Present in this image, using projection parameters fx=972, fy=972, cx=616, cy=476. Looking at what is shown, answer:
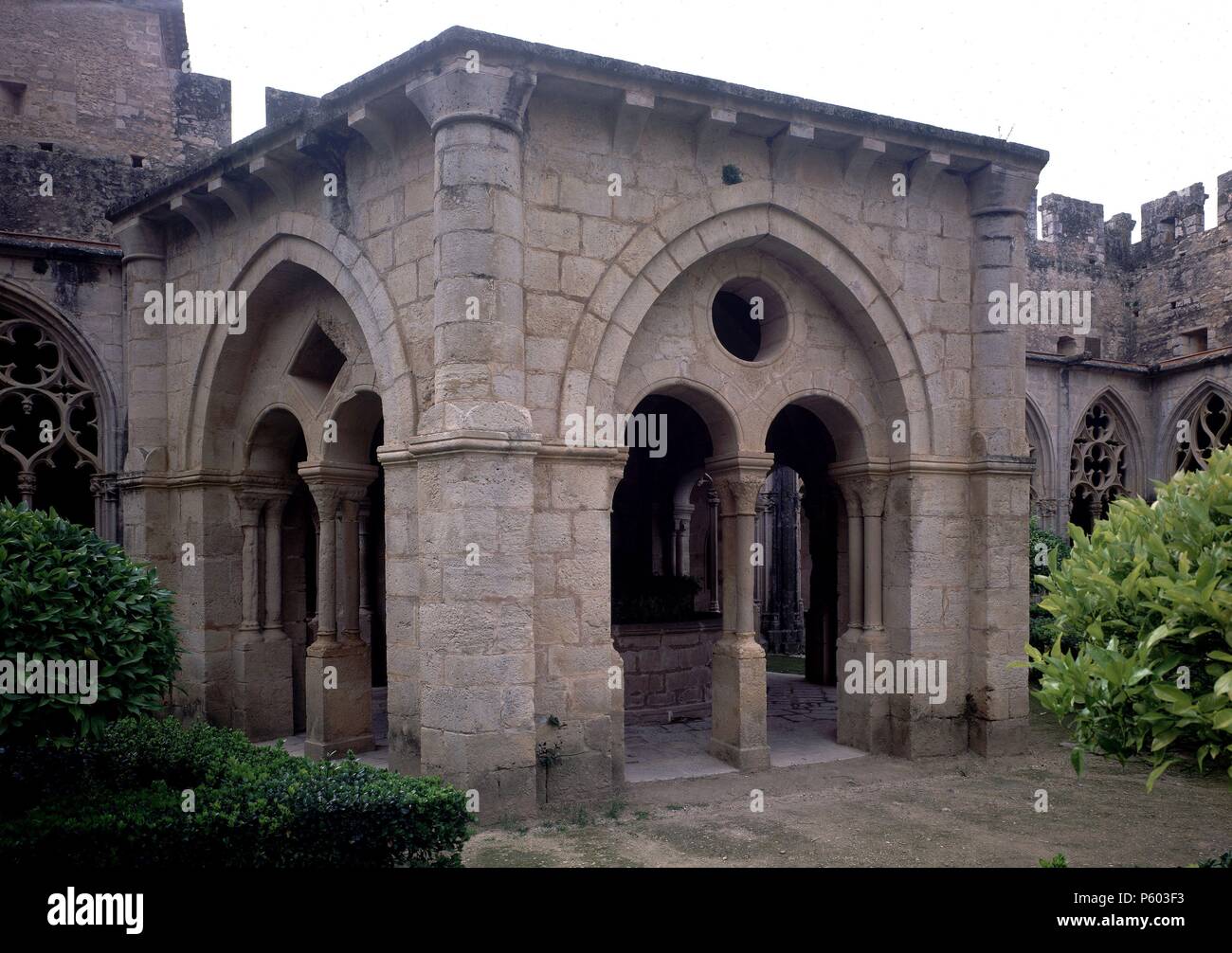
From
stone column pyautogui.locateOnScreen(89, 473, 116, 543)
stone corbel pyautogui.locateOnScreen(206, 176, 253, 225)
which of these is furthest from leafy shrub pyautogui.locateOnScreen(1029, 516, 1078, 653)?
stone column pyautogui.locateOnScreen(89, 473, 116, 543)

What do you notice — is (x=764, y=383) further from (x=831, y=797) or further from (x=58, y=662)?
(x=58, y=662)

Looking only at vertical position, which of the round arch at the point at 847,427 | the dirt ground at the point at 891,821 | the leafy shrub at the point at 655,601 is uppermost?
the round arch at the point at 847,427

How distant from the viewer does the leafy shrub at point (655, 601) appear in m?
12.0

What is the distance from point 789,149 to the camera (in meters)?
8.56

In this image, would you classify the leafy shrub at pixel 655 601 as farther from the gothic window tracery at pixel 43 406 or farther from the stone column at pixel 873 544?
the gothic window tracery at pixel 43 406

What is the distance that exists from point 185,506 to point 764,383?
6244 mm

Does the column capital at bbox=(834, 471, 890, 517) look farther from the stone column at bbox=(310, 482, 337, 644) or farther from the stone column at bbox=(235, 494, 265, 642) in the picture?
the stone column at bbox=(235, 494, 265, 642)

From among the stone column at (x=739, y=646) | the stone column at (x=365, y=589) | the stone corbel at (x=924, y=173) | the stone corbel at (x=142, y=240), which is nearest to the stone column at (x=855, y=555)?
the stone column at (x=739, y=646)

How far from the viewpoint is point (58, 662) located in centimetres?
557

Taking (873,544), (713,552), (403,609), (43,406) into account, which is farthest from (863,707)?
(713,552)

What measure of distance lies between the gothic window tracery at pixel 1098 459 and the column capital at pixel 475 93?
13993 millimetres

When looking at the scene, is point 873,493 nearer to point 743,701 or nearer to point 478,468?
point 743,701

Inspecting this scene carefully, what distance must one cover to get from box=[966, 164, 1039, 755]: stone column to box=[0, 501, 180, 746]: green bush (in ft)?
23.2

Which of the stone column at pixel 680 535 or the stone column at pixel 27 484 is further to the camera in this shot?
the stone column at pixel 680 535
